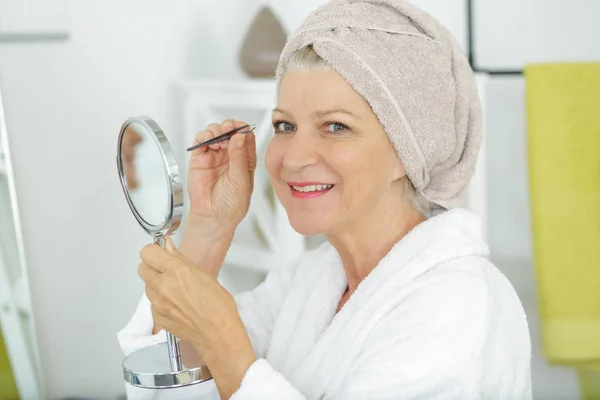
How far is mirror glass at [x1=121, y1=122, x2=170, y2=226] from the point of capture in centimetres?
90

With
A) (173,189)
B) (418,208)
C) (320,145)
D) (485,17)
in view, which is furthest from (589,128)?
(173,189)

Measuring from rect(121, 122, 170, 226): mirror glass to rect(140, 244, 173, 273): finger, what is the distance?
0.11 feet

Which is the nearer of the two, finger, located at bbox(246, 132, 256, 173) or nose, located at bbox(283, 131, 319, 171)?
nose, located at bbox(283, 131, 319, 171)

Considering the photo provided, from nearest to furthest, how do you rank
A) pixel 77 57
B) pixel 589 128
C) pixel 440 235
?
1. pixel 440 235
2. pixel 77 57
3. pixel 589 128

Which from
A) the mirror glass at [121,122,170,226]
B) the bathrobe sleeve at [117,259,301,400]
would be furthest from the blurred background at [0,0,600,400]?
the mirror glass at [121,122,170,226]

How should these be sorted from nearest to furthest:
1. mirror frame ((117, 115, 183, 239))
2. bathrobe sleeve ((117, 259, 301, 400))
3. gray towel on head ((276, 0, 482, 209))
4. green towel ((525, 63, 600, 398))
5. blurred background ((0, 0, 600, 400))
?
mirror frame ((117, 115, 183, 239)) → gray towel on head ((276, 0, 482, 209)) → bathrobe sleeve ((117, 259, 301, 400)) → blurred background ((0, 0, 600, 400)) → green towel ((525, 63, 600, 398))

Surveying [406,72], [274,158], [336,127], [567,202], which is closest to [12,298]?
[274,158]

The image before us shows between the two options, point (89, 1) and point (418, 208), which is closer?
point (418, 208)

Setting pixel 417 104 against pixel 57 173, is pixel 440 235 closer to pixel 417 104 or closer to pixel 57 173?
pixel 417 104

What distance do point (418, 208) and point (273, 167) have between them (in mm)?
239

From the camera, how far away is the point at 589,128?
142cm

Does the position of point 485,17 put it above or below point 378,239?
above

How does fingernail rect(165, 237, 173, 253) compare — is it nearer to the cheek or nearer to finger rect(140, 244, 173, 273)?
finger rect(140, 244, 173, 273)

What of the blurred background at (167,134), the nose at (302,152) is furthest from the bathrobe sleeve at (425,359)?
the blurred background at (167,134)
